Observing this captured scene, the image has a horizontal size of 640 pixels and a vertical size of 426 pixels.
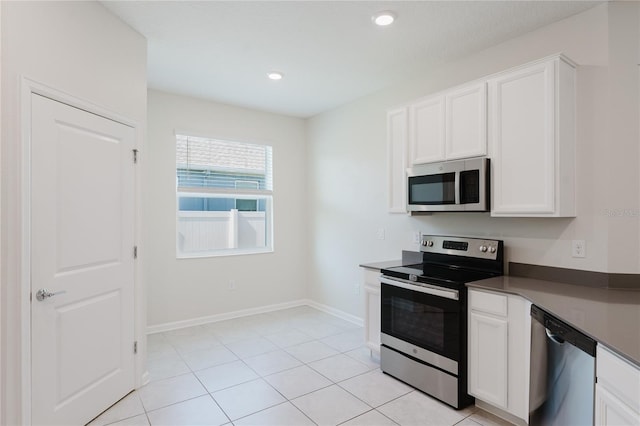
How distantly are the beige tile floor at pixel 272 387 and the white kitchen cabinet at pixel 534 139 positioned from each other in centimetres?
148

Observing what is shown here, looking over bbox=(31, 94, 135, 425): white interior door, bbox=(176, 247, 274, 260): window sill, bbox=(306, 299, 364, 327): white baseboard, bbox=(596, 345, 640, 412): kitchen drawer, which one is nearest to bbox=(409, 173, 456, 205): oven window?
bbox=(596, 345, 640, 412): kitchen drawer

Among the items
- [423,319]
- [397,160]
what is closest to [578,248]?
[423,319]

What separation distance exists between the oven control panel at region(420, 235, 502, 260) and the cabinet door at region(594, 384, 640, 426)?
4.43ft

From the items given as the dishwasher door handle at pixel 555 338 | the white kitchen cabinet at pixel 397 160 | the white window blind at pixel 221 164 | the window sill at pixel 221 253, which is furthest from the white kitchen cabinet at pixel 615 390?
the white window blind at pixel 221 164

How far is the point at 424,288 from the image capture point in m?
2.59

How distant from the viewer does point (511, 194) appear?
2434 mm

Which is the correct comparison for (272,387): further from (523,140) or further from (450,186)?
(523,140)

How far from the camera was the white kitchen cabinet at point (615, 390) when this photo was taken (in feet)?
3.96

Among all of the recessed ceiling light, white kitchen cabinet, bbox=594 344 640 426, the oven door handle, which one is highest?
the recessed ceiling light

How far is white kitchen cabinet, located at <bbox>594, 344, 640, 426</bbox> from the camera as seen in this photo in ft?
3.96

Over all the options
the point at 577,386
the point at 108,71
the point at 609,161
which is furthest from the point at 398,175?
the point at 108,71

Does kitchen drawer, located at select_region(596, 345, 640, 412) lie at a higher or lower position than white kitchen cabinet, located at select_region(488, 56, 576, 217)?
lower

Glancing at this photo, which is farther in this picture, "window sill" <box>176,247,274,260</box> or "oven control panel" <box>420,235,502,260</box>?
"window sill" <box>176,247,274,260</box>

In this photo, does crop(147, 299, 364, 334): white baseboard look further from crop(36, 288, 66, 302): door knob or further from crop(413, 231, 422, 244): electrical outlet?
crop(36, 288, 66, 302): door knob
